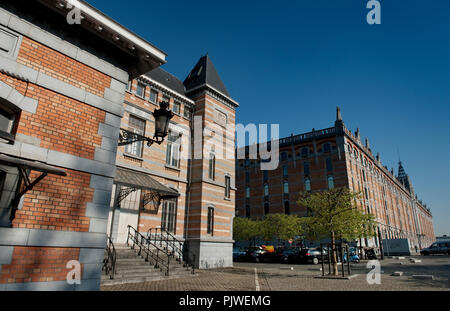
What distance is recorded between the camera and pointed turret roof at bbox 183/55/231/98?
20.7m

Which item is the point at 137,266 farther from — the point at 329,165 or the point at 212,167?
the point at 329,165

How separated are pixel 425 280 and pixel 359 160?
119 ft

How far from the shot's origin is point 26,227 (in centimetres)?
524

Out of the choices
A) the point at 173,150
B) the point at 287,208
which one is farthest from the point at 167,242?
the point at 287,208

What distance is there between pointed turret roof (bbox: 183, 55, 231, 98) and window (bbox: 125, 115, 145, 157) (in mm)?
5681

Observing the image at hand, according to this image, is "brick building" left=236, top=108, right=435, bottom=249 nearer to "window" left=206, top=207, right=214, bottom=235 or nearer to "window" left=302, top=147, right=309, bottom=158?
"window" left=302, top=147, right=309, bottom=158

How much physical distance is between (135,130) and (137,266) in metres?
7.33

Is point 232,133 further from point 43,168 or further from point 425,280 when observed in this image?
point 43,168

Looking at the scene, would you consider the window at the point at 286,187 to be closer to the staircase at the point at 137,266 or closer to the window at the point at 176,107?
the window at the point at 176,107

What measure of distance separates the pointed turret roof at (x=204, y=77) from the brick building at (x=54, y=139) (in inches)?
517

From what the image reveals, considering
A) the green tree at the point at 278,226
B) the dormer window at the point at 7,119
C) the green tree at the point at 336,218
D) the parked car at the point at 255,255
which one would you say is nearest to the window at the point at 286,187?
the green tree at the point at 278,226

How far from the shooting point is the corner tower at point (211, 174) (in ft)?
56.8

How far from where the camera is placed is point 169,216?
16.7 meters
